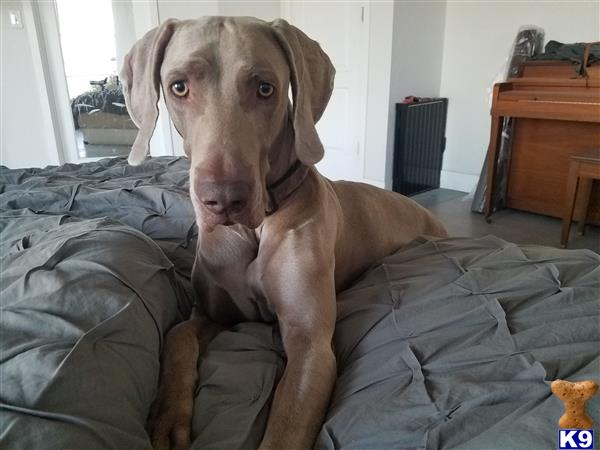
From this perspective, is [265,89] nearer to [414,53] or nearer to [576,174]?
[576,174]

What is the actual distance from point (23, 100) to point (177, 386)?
14.9 ft

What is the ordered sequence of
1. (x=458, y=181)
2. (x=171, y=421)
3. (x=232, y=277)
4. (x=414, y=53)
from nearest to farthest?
1. (x=171, y=421)
2. (x=232, y=277)
3. (x=414, y=53)
4. (x=458, y=181)

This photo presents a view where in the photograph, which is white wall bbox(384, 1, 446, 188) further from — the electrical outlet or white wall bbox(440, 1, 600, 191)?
the electrical outlet

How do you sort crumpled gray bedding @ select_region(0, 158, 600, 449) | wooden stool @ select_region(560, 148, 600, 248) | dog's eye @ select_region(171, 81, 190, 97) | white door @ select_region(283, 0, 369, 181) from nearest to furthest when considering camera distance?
1. crumpled gray bedding @ select_region(0, 158, 600, 449)
2. dog's eye @ select_region(171, 81, 190, 97)
3. wooden stool @ select_region(560, 148, 600, 248)
4. white door @ select_region(283, 0, 369, 181)

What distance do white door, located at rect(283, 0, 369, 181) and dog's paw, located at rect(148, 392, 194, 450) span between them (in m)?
3.77

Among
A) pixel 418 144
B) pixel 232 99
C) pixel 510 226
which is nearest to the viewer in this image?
pixel 232 99

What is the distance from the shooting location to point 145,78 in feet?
3.59

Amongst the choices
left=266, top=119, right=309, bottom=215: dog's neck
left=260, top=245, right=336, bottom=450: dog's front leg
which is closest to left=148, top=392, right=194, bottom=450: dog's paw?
left=260, top=245, right=336, bottom=450: dog's front leg

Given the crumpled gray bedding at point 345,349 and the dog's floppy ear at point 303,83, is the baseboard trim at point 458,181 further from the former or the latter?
the dog's floppy ear at point 303,83

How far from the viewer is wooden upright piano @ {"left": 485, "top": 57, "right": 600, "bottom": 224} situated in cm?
313

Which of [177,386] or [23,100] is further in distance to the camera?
[23,100]

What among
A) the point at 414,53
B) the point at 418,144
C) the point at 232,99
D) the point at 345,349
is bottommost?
the point at 418,144

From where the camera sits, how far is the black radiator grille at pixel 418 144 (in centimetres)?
409

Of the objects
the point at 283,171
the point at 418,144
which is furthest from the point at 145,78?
the point at 418,144
